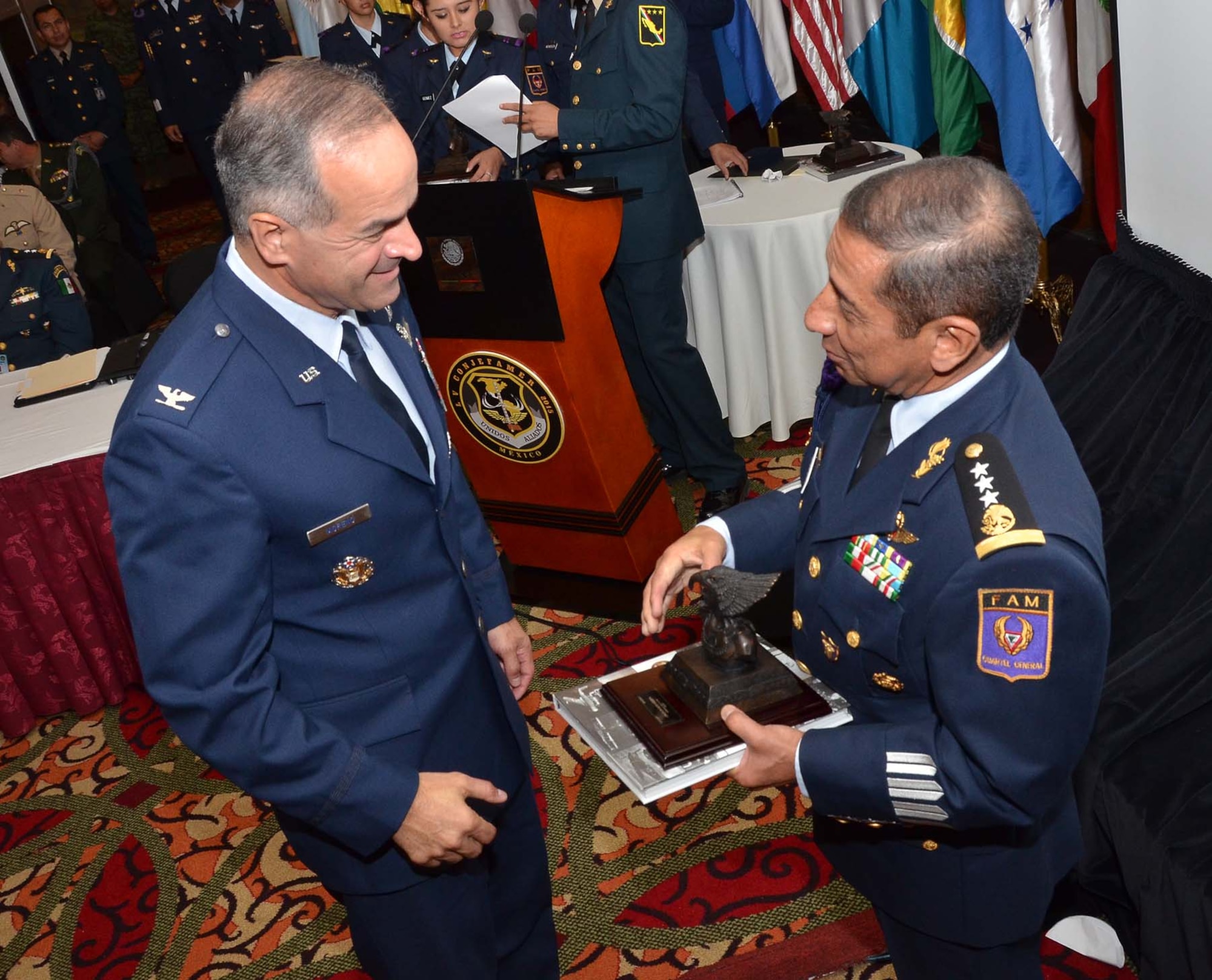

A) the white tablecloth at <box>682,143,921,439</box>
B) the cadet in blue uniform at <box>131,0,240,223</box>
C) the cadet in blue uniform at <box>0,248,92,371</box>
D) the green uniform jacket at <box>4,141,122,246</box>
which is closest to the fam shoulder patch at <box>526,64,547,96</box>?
the white tablecloth at <box>682,143,921,439</box>

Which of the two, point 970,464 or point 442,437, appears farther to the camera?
point 442,437

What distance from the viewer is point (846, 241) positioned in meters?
1.22

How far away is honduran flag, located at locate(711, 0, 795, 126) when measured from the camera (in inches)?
217

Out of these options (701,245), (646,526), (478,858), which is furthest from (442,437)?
(701,245)

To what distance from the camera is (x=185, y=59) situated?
7844mm

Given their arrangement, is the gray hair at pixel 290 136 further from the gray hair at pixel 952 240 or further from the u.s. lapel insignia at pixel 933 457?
the u.s. lapel insignia at pixel 933 457

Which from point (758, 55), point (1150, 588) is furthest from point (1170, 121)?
point (758, 55)

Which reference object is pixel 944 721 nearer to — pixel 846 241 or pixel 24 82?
pixel 846 241

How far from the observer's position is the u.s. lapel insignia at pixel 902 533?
126cm

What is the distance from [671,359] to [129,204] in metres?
6.27

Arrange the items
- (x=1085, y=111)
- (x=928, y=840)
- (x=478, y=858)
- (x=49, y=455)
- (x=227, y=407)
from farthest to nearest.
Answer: (x=1085, y=111)
(x=49, y=455)
(x=478, y=858)
(x=928, y=840)
(x=227, y=407)

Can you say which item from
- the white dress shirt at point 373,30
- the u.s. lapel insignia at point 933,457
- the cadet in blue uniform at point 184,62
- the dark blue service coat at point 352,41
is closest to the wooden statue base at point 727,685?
the u.s. lapel insignia at point 933,457

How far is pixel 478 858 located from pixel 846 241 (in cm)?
110

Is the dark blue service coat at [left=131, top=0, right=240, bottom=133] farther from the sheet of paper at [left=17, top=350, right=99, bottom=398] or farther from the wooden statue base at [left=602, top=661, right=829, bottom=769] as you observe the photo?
the wooden statue base at [left=602, top=661, right=829, bottom=769]
